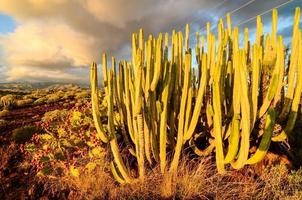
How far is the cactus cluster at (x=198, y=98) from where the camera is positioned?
420 centimetres

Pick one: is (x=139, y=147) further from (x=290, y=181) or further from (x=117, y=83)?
(x=290, y=181)

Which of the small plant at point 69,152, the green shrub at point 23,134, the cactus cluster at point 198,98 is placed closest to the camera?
the cactus cluster at point 198,98

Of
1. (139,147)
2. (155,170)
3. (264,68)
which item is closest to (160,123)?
(139,147)

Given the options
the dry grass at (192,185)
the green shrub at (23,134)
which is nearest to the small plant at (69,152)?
the dry grass at (192,185)

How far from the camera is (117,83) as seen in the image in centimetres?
511

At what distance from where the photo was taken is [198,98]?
15.1ft

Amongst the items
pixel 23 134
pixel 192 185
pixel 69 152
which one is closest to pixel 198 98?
pixel 192 185

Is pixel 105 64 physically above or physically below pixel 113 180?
above

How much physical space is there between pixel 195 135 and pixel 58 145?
245cm

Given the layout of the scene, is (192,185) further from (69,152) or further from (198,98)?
(69,152)

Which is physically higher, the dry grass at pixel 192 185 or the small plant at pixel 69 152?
the small plant at pixel 69 152

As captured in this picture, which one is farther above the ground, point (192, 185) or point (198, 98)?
point (198, 98)

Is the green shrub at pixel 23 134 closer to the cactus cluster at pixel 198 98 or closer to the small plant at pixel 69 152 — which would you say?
the small plant at pixel 69 152

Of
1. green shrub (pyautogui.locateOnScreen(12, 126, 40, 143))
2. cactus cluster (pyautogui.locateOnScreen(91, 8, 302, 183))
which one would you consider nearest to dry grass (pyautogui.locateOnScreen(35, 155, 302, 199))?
cactus cluster (pyautogui.locateOnScreen(91, 8, 302, 183))
